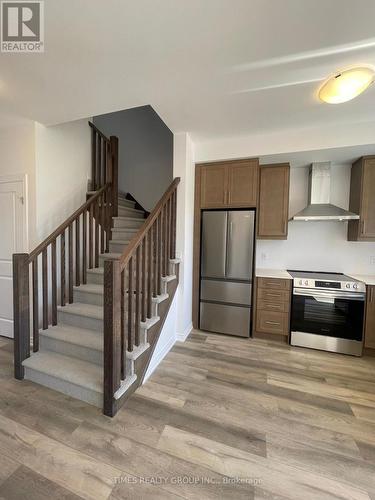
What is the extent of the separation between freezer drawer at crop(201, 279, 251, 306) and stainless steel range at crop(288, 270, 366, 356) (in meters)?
0.59

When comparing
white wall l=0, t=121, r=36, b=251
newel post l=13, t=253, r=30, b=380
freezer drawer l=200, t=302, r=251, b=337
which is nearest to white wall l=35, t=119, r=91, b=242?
A: white wall l=0, t=121, r=36, b=251

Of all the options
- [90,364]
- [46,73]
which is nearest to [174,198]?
[46,73]

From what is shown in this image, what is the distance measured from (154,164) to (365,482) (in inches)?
179

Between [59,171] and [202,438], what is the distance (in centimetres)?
313

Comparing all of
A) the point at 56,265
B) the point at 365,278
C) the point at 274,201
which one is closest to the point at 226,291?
the point at 274,201

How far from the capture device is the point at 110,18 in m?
1.25

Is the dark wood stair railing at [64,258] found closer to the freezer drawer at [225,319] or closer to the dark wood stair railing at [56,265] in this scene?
the dark wood stair railing at [56,265]

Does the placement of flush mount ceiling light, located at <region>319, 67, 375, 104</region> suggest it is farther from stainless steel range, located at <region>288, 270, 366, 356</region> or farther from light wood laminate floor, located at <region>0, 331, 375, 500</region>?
light wood laminate floor, located at <region>0, 331, 375, 500</region>

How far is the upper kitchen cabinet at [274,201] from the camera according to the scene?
2.97 metres

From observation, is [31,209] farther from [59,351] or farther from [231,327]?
[231,327]

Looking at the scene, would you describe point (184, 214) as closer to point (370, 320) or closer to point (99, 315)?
point (99, 315)

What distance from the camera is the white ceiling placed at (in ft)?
3.96

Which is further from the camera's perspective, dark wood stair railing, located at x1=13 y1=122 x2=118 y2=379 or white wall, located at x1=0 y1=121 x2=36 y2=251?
white wall, located at x1=0 y1=121 x2=36 y2=251

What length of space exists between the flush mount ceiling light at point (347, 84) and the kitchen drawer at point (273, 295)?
2062 mm
